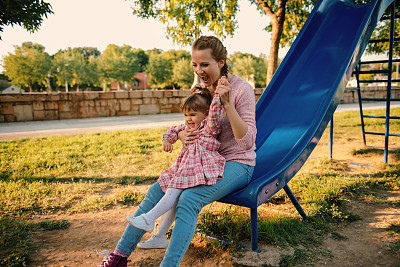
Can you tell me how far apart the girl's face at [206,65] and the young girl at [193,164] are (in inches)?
5.4

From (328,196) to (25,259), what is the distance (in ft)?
9.29

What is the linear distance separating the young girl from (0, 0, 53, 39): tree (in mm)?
Answer: 3708

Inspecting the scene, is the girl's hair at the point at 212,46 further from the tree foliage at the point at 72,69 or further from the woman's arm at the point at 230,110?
the tree foliage at the point at 72,69

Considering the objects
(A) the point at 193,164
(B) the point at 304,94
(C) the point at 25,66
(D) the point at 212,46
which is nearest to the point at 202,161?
(A) the point at 193,164

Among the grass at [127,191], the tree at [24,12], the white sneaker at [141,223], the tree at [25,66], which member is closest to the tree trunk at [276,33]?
the grass at [127,191]

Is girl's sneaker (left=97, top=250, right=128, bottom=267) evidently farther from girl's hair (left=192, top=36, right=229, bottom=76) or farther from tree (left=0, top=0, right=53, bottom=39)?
tree (left=0, top=0, right=53, bottom=39)

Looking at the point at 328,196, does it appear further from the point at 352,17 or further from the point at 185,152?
the point at 352,17

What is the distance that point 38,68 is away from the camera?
4853 centimetres

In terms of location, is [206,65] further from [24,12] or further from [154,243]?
[24,12]

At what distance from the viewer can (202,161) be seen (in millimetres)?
2008

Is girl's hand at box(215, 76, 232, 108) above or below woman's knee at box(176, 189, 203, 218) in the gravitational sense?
above

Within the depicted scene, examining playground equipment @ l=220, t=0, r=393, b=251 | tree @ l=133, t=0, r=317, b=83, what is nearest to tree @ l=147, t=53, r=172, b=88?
Result: tree @ l=133, t=0, r=317, b=83

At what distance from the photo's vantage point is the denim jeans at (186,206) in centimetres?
174

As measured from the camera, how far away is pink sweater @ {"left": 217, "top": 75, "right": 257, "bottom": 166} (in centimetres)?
202
